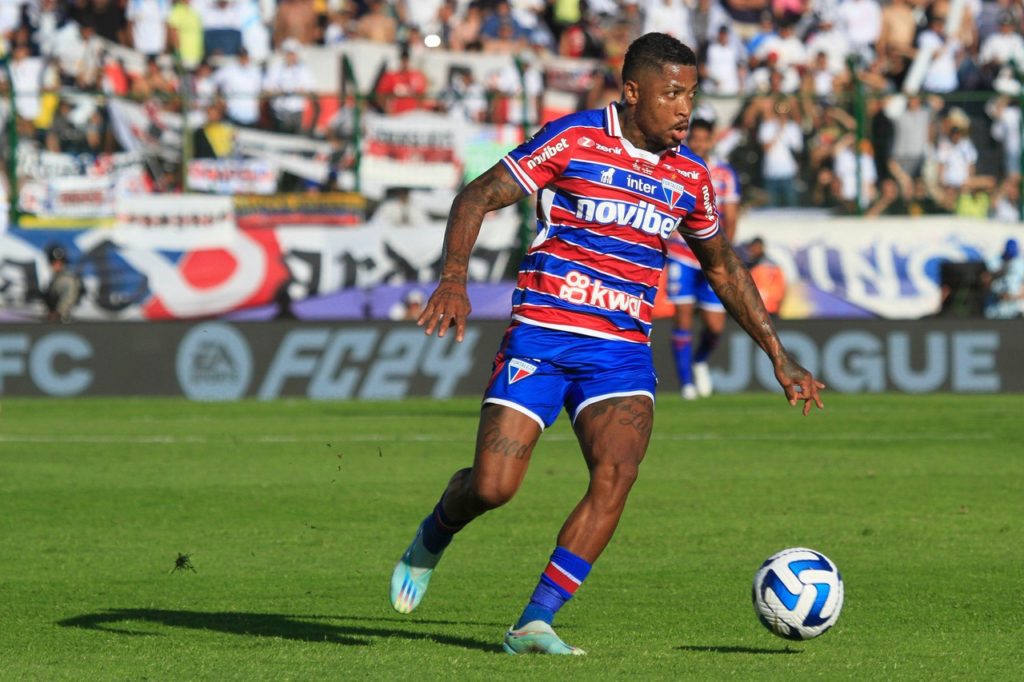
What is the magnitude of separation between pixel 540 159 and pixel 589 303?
537mm

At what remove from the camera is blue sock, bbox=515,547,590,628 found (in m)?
6.14

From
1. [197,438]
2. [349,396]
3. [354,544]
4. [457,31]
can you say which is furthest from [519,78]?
[354,544]

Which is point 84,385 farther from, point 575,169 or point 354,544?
point 575,169

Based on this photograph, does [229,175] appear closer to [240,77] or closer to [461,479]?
[240,77]

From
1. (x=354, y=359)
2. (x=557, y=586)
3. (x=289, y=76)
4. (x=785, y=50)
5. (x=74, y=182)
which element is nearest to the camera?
(x=557, y=586)

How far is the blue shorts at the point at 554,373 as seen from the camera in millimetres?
6301

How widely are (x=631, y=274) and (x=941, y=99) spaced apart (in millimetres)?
16637

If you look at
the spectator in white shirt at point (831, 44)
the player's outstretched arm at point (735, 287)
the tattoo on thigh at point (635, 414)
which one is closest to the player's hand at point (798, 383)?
the player's outstretched arm at point (735, 287)

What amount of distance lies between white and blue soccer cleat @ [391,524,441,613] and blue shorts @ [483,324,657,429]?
26.0 inches

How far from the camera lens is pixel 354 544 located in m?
9.15

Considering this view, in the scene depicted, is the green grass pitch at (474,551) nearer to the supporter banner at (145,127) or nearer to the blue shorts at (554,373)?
the blue shorts at (554,373)

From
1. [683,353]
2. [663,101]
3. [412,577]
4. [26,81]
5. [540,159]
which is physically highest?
[663,101]

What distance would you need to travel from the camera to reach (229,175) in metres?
21.7

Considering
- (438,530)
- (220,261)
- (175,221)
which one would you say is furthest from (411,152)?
(438,530)
